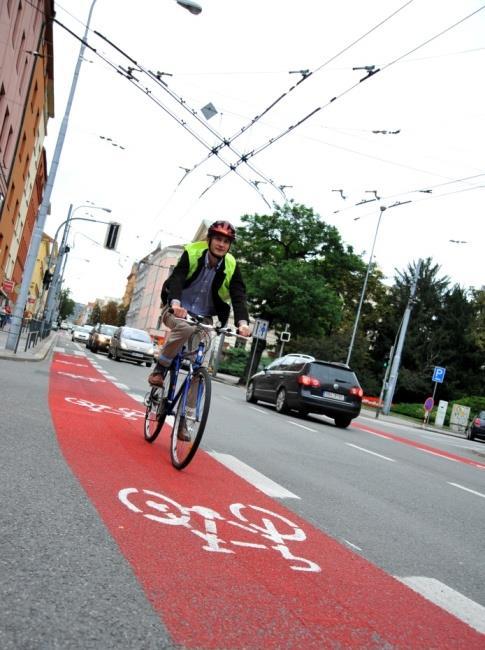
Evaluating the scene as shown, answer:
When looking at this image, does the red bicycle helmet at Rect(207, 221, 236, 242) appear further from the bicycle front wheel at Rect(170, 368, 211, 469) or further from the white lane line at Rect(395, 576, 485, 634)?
the white lane line at Rect(395, 576, 485, 634)

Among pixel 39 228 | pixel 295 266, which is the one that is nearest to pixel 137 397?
pixel 39 228

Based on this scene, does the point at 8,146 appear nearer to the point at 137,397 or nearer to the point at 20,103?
the point at 20,103

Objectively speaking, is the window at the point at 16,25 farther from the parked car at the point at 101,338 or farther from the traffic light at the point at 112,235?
Answer: the parked car at the point at 101,338

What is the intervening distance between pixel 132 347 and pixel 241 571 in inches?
1112

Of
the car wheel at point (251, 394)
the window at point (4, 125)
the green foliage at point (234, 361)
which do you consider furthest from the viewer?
the green foliage at point (234, 361)

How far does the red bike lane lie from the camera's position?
3.02 metres

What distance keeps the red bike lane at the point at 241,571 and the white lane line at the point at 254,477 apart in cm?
20

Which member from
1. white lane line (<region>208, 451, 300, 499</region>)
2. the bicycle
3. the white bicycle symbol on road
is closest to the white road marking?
white lane line (<region>208, 451, 300, 499</region>)

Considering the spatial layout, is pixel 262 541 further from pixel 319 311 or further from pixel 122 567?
pixel 319 311

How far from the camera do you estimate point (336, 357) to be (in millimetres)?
51188

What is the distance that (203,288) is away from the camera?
273 inches

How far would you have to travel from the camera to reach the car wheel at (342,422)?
19.0 m

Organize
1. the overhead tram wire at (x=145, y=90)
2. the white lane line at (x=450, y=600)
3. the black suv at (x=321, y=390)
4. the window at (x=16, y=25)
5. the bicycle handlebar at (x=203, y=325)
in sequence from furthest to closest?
the window at (x=16, y=25) < the black suv at (x=321, y=390) < the overhead tram wire at (x=145, y=90) < the bicycle handlebar at (x=203, y=325) < the white lane line at (x=450, y=600)

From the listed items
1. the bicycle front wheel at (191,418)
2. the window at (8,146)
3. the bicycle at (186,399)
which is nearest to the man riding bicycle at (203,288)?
the bicycle at (186,399)
